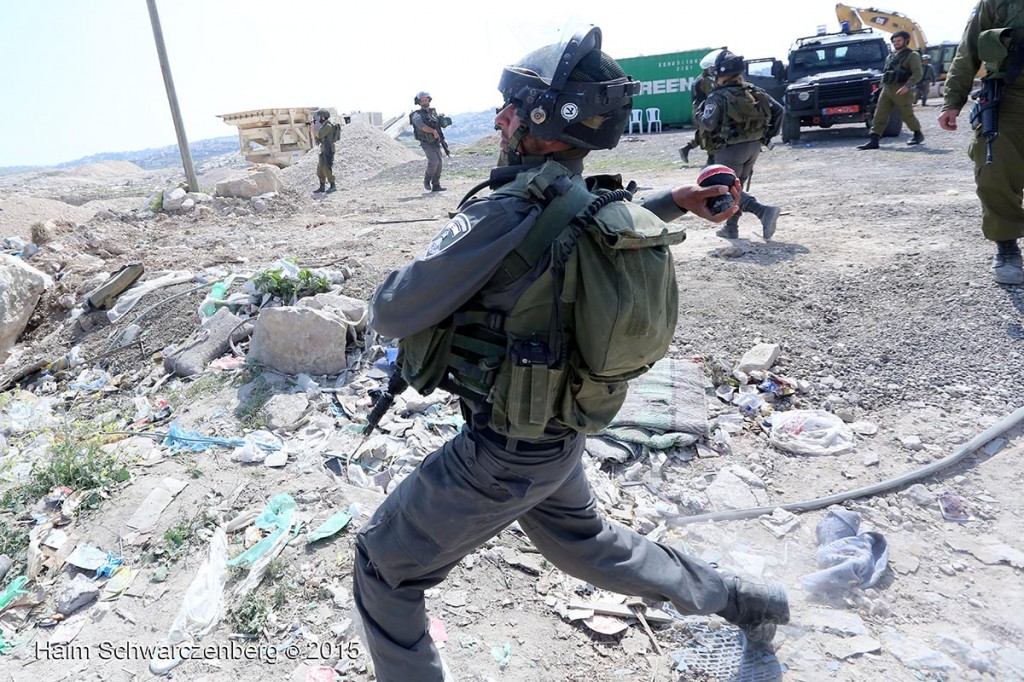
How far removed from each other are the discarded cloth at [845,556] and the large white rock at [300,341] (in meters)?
3.00

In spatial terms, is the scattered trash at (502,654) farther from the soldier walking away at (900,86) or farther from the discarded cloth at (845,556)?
the soldier walking away at (900,86)

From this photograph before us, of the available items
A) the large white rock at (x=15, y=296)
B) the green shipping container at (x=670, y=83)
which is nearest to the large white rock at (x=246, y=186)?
the large white rock at (x=15, y=296)

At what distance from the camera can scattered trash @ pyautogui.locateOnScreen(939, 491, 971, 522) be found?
2.84 meters

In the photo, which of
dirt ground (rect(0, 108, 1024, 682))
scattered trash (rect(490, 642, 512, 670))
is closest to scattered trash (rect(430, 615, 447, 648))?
dirt ground (rect(0, 108, 1024, 682))

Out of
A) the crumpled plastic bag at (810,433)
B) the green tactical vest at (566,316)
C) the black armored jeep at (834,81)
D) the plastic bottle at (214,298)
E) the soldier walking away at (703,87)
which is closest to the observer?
the green tactical vest at (566,316)

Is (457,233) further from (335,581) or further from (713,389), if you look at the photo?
(713,389)

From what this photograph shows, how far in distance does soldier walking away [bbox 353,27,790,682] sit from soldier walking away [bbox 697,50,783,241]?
179 inches

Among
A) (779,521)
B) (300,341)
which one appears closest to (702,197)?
(779,521)

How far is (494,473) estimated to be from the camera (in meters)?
1.63

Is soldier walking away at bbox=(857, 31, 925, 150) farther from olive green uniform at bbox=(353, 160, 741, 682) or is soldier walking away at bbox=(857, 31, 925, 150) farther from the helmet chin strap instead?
the helmet chin strap

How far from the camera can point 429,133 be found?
40.2 ft

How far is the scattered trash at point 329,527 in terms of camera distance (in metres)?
2.72

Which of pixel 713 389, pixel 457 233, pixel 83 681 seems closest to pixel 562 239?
pixel 457 233

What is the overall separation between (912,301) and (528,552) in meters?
3.34
